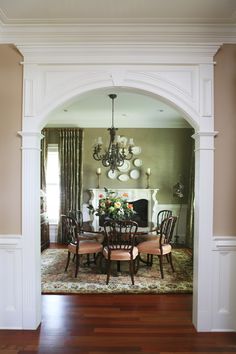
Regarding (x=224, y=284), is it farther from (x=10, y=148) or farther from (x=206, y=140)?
(x=10, y=148)

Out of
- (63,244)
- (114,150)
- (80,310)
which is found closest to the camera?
(80,310)

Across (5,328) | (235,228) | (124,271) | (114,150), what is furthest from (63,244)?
(235,228)

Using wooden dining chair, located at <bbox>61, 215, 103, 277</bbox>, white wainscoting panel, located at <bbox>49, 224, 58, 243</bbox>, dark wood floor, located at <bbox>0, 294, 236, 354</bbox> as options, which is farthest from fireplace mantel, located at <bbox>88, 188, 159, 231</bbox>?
dark wood floor, located at <bbox>0, 294, 236, 354</bbox>

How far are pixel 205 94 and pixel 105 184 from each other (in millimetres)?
4410

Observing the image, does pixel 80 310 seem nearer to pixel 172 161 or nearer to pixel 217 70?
pixel 217 70

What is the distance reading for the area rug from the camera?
3734 millimetres

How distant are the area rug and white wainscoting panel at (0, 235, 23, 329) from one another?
36.5 inches

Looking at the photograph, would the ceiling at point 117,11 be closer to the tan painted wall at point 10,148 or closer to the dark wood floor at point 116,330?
the tan painted wall at point 10,148

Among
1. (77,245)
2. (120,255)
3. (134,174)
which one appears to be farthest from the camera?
(134,174)

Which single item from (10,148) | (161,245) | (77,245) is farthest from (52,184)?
(10,148)

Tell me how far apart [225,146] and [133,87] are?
3.75 feet

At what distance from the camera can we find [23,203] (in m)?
2.76

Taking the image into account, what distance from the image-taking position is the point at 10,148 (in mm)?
2781

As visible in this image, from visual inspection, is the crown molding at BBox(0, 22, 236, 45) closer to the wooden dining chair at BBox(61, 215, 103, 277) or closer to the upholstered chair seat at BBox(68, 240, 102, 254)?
the wooden dining chair at BBox(61, 215, 103, 277)
